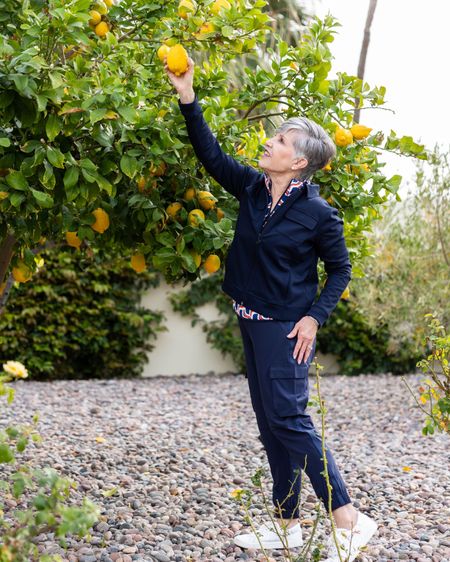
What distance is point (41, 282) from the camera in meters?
7.81

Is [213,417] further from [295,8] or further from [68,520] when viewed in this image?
[295,8]

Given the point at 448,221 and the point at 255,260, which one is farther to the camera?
the point at 448,221

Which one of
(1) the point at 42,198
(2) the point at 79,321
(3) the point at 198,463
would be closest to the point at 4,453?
(1) the point at 42,198

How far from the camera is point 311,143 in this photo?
2.64 metres

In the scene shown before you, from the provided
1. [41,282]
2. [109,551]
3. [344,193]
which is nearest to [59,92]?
[344,193]

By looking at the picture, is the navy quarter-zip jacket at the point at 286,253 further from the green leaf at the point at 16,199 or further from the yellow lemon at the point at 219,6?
the green leaf at the point at 16,199

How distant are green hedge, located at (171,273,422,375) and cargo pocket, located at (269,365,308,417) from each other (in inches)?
236

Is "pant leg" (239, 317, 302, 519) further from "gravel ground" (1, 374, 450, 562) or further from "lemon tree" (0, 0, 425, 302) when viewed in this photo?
"lemon tree" (0, 0, 425, 302)

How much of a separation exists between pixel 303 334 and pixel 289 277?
201 mm

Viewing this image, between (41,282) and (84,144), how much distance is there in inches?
215

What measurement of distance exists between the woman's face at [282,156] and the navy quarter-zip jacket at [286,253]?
96mm

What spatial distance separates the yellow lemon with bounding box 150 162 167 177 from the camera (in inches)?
102

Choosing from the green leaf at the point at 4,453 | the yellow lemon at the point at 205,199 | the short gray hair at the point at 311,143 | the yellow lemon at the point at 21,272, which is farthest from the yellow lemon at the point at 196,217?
the green leaf at the point at 4,453

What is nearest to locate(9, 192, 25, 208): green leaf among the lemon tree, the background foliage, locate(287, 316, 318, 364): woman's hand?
the lemon tree
